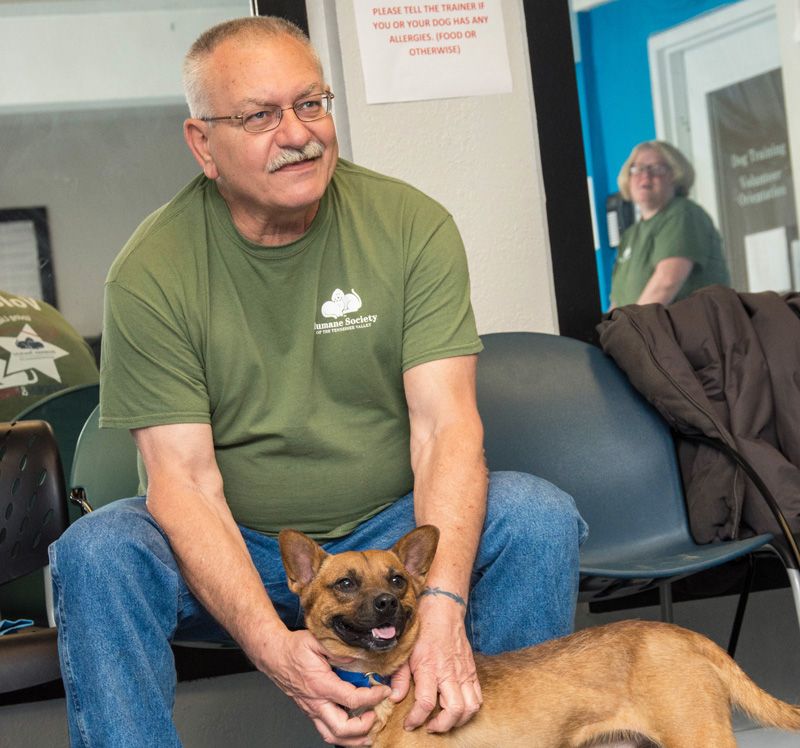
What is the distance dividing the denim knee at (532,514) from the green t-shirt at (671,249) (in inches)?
64.9

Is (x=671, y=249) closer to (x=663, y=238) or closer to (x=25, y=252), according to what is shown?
(x=663, y=238)

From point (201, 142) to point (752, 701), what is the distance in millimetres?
1375

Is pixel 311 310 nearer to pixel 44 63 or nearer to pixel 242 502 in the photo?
pixel 242 502

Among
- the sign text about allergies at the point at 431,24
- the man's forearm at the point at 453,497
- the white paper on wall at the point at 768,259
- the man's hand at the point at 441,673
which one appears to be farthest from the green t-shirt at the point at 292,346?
the white paper on wall at the point at 768,259

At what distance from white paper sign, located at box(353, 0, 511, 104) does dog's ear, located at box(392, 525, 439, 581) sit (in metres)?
1.63

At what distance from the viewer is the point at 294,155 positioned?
2.17 m

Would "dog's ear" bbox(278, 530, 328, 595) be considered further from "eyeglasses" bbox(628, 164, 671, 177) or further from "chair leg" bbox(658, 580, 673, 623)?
"eyeglasses" bbox(628, 164, 671, 177)

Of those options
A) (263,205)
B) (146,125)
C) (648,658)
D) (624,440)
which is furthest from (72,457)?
(648,658)

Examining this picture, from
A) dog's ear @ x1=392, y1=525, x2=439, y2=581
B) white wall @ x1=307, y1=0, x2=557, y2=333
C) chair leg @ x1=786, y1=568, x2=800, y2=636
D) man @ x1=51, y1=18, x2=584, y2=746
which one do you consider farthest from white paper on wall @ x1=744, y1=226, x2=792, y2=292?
dog's ear @ x1=392, y1=525, x2=439, y2=581

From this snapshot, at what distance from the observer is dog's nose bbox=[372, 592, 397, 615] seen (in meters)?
1.91

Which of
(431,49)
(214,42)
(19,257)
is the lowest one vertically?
(19,257)

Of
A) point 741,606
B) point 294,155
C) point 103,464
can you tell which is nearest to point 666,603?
point 741,606

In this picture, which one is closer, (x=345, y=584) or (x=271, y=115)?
(x=345, y=584)

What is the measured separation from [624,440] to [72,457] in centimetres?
137
